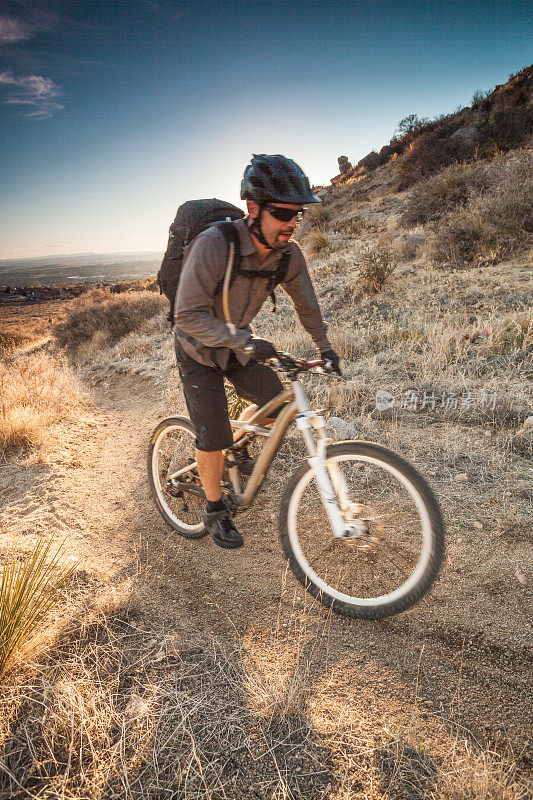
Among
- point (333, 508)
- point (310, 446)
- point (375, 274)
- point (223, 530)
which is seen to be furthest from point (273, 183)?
point (375, 274)

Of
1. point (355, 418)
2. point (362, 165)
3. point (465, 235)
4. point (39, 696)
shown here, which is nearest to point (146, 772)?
point (39, 696)

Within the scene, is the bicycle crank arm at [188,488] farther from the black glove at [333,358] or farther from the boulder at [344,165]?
the boulder at [344,165]

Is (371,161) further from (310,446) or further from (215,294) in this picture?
(310,446)

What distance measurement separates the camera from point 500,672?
197 centimetres

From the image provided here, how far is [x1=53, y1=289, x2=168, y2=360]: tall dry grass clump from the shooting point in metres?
13.5

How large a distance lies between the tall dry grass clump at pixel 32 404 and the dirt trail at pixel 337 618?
160 centimetres

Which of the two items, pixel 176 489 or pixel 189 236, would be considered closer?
pixel 189 236

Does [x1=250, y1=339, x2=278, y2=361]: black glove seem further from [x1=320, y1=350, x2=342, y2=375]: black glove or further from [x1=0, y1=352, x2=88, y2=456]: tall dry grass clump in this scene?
[x1=0, y1=352, x2=88, y2=456]: tall dry grass clump

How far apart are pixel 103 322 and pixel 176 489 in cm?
1237

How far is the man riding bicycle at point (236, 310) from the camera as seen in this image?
2.19m

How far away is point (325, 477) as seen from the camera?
7.38 feet

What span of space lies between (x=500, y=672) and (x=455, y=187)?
12.8 m

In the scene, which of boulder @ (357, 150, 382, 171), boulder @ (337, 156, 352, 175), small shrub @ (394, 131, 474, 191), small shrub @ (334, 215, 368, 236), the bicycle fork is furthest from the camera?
boulder @ (337, 156, 352, 175)

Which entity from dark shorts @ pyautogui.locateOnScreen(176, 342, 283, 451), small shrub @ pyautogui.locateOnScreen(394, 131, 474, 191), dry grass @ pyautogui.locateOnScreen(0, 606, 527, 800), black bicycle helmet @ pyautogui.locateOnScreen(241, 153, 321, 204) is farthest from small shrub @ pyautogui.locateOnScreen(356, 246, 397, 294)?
small shrub @ pyautogui.locateOnScreen(394, 131, 474, 191)
